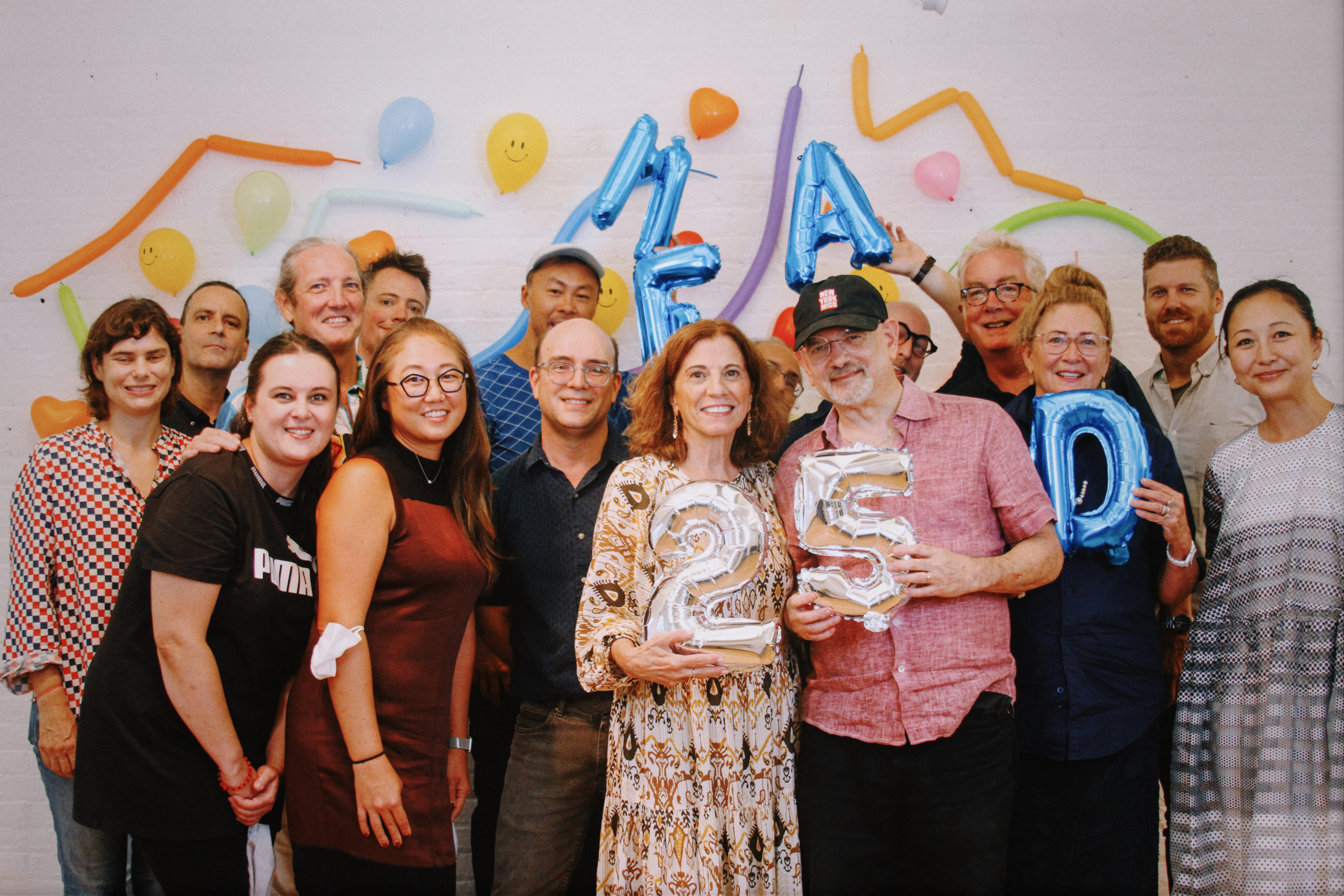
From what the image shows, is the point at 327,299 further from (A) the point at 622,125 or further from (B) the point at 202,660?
(A) the point at 622,125

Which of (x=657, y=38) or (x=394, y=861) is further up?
(x=657, y=38)

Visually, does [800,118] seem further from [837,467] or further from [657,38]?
[837,467]

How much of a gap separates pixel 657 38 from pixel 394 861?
3172mm

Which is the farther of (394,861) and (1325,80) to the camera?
(1325,80)

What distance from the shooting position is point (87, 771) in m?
1.82

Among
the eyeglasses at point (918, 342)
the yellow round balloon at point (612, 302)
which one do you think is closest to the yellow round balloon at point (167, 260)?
the yellow round balloon at point (612, 302)

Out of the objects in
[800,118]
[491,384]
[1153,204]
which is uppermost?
[800,118]

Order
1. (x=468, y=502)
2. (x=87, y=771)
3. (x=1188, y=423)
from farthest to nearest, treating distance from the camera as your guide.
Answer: (x=1188, y=423), (x=468, y=502), (x=87, y=771)

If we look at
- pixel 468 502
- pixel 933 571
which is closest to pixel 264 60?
pixel 468 502

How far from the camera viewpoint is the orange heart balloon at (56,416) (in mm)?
3395

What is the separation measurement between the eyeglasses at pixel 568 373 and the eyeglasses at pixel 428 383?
263mm

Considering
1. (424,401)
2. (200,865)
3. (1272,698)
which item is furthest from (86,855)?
(1272,698)

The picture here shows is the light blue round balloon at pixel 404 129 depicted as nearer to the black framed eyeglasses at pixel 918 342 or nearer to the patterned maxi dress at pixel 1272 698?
the black framed eyeglasses at pixel 918 342

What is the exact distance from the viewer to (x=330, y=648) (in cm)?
174
